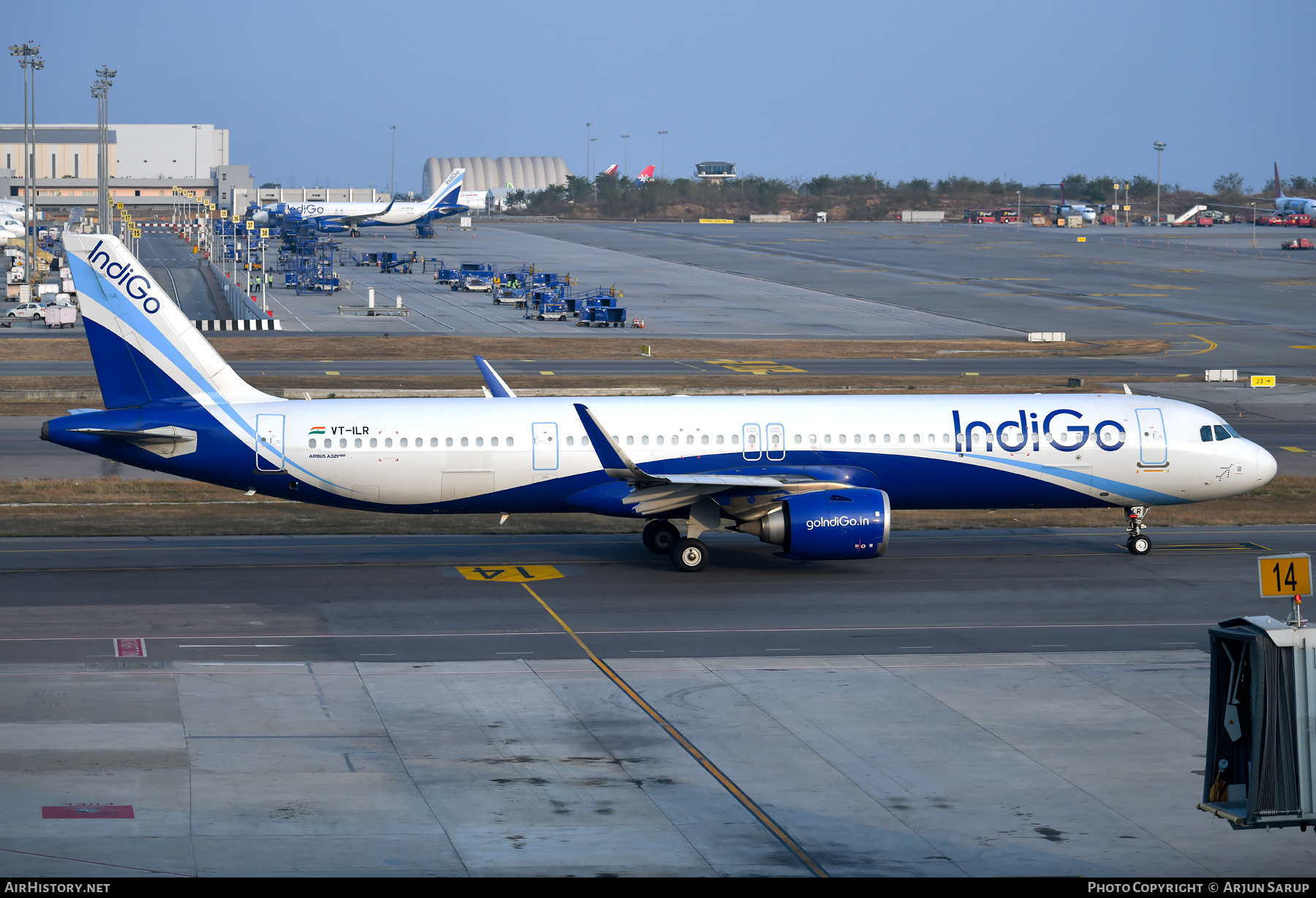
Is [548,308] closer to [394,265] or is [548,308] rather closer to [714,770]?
[394,265]

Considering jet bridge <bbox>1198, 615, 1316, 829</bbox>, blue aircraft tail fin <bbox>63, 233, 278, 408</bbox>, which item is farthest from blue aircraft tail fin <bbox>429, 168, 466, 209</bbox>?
jet bridge <bbox>1198, 615, 1316, 829</bbox>

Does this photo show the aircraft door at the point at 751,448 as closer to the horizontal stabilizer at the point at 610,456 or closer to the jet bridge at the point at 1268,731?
the horizontal stabilizer at the point at 610,456

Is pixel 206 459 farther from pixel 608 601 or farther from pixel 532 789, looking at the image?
pixel 532 789

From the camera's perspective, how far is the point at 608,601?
100 feet

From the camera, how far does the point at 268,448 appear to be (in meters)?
33.1

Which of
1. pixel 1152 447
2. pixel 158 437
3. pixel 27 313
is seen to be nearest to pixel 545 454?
pixel 158 437

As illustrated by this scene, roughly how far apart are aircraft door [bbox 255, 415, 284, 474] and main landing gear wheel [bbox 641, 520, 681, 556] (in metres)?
9.46

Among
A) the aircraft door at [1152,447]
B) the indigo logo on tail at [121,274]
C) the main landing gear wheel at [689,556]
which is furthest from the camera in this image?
the aircraft door at [1152,447]

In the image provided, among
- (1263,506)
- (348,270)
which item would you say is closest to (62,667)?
(1263,506)

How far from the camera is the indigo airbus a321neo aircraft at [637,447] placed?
3297 cm

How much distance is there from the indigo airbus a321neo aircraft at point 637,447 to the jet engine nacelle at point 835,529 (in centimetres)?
12

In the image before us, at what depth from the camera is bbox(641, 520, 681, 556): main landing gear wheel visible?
116 ft

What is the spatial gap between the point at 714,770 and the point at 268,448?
17.6 metres

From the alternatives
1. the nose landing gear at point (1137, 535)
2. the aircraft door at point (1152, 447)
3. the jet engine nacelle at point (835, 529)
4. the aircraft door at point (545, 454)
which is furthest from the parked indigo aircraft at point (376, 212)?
the jet engine nacelle at point (835, 529)
